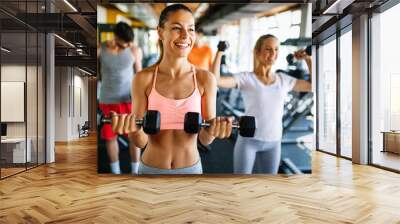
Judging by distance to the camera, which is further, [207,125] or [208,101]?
[208,101]

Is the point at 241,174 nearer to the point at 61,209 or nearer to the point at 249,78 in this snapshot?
the point at 249,78

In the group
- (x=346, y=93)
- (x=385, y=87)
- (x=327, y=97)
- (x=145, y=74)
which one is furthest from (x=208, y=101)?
(x=327, y=97)

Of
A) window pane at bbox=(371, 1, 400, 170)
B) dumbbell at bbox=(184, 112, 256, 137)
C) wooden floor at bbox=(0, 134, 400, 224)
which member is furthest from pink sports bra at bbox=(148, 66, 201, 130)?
window pane at bbox=(371, 1, 400, 170)

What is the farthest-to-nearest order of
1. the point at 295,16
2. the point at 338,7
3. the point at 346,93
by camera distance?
the point at 346,93 → the point at 338,7 → the point at 295,16

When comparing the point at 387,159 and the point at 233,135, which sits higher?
the point at 233,135

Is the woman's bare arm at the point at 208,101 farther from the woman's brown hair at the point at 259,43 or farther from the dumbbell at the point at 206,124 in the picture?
the woman's brown hair at the point at 259,43

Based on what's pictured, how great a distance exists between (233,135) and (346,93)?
140 inches

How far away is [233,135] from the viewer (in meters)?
5.58

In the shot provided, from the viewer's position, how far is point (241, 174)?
5840mm

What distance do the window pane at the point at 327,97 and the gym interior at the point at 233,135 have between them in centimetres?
8

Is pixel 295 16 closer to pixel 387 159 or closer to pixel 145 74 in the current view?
pixel 145 74

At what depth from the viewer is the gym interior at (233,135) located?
12.5 ft

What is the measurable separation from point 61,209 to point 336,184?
134 inches

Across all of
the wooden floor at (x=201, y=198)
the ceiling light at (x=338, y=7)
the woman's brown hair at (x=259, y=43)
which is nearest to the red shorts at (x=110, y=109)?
the wooden floor at (x=201, y=198)
